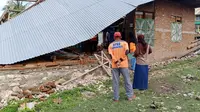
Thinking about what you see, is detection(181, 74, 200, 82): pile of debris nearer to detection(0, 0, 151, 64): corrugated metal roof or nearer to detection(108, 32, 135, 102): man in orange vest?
detection(0, 0, 151, 64): corrugated metal roof

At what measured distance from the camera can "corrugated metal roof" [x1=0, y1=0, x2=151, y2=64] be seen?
8352 millimetres

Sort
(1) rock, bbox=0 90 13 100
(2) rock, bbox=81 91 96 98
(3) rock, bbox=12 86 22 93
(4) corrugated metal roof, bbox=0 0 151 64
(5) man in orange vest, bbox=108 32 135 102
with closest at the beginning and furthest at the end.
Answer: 1. (5) man in orange vest, bbox=108 32 135 102
2. (2) rock, bbox=81 91 96 98
3. (1) rock, bbox=0 90 13 100
4. (3) rock, bbox=12 86 22 93
5. (4) corrugated metal roof, bbox=0 0 151 64

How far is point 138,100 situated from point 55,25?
4.56m

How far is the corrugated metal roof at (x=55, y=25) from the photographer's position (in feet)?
27.4

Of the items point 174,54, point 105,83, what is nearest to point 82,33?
point 105,83

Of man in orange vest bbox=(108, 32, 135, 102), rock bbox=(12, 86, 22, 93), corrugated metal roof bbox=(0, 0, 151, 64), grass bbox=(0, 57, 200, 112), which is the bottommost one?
grass bbox=(0, 57, 200, 112)

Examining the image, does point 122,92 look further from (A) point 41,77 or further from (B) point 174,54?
(B) point 174,54

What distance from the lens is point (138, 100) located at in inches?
241

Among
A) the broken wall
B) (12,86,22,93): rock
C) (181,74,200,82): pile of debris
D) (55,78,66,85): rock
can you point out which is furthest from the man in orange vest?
the broken wall

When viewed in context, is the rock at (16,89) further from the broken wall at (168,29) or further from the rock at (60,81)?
the broken wall at (168,29)

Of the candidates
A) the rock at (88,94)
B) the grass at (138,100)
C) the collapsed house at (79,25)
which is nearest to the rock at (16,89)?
the grass at (138,100)

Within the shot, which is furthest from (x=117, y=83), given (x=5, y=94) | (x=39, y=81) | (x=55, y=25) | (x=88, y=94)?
(x=55, y=25)

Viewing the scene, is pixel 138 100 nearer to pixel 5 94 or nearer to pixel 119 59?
pixel 119 59

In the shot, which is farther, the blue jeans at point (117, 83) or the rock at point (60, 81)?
the rock at point (60, 81)
